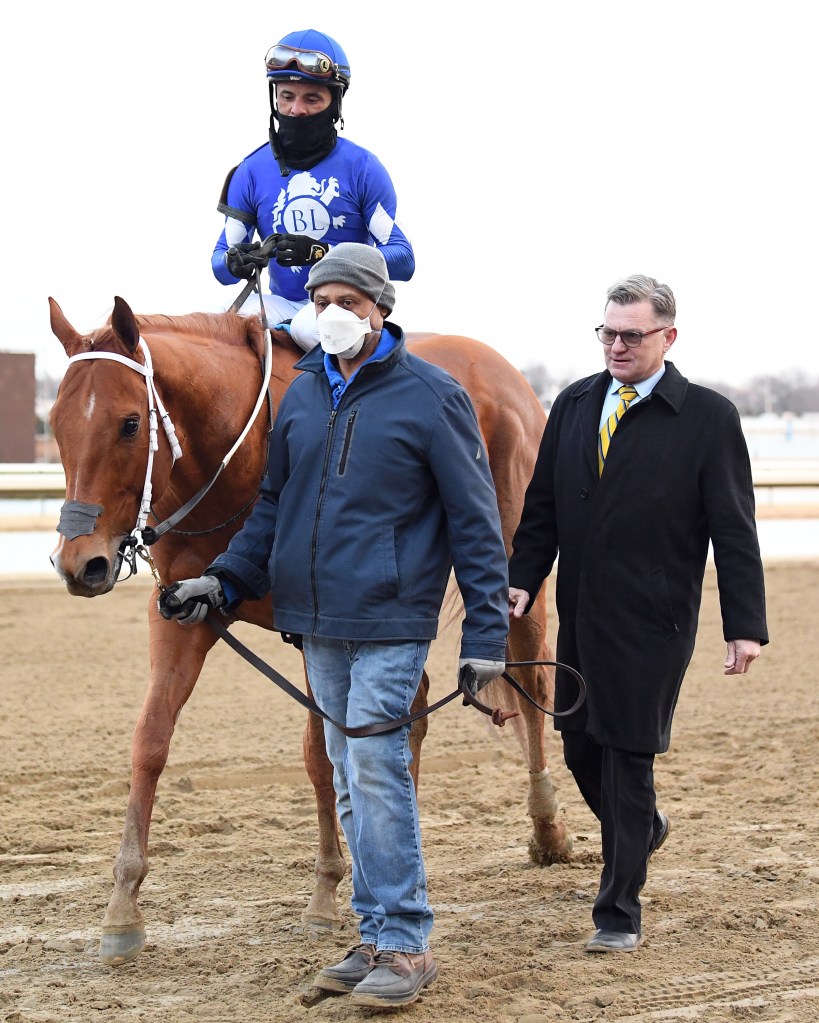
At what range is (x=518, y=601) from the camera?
390 cm

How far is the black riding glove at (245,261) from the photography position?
14.7 feet

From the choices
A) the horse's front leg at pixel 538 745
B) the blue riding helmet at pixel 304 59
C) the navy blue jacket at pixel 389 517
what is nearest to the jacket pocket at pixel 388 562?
the navy blue jacket at pixel 389 517

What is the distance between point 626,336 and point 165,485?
143cm

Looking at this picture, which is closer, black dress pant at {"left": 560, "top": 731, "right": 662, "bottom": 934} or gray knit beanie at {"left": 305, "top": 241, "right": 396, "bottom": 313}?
gray knit beanie at {"left": 305, "top": 241, "right": 396, "bottom": 313}

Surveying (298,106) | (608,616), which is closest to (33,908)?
(608,616)

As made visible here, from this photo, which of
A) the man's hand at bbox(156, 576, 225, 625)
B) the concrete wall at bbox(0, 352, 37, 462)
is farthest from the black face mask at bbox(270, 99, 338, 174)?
the concrete wall at bbox(0, 352, 37, 462)

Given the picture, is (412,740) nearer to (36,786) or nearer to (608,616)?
(608,616)

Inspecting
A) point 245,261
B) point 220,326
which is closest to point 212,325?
point 220,326

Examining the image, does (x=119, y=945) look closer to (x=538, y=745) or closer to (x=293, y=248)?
(x=538, y=745)

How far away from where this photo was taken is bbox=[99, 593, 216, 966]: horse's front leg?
3.77 m

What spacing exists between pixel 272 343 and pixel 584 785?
1.86 m

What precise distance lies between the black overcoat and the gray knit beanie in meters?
0.87

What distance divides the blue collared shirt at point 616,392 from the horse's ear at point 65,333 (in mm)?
1554

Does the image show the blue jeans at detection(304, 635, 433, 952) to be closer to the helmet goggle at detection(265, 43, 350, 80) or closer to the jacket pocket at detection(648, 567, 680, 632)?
the jacket pocket at detection(648, 567, 680, 632)
